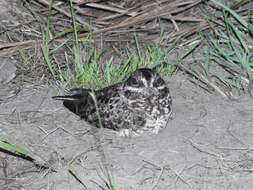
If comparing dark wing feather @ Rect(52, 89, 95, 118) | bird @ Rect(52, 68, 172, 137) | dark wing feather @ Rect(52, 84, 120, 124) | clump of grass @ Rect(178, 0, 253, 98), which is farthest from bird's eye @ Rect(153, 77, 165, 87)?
clump of grass @ Rect(178, 0, 253, 98)

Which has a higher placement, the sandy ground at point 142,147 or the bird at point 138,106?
the bird at point 138,106

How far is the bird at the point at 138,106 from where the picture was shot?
4730mm

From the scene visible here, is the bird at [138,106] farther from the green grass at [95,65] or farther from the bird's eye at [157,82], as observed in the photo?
the green grass at [95,65]

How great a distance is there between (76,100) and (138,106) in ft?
1.62

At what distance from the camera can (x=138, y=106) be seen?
4.81 m

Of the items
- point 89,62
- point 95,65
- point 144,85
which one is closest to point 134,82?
point 144,85

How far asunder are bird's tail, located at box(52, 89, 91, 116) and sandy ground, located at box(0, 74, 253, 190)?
6 cm

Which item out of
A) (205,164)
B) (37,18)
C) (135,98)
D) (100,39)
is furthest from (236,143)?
(37,18)

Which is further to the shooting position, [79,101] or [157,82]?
[79,101]

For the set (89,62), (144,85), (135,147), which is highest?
(144,85)

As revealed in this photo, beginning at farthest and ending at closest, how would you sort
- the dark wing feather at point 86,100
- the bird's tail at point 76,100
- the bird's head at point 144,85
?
the bird's tail at point 76,100 < the dark wing feather at point 86,100 < the bird's head at point 144,85

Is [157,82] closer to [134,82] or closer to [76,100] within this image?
[134,82]

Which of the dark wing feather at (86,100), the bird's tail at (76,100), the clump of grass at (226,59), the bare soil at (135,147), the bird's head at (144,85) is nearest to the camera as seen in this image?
the bare soil at (135,147)

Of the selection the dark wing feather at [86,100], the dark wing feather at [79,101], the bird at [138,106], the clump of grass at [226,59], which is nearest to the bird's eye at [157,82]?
the bird at [138,106]
